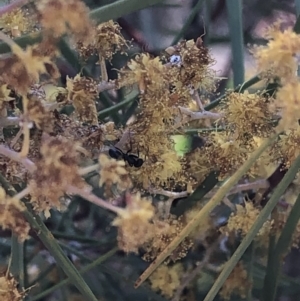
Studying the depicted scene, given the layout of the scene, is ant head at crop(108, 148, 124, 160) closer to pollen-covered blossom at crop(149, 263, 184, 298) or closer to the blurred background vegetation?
the blurred background vegetation

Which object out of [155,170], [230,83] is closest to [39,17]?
[155,170]

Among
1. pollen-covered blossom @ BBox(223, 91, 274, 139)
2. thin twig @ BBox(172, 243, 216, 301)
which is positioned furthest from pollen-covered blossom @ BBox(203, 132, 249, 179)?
thin twig @ BBox(172, 243, 216, 301)

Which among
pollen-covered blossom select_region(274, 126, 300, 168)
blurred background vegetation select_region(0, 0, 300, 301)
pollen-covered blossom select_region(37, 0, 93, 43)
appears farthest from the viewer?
blurred background vegetation select_region(0, 0, 300, 301)

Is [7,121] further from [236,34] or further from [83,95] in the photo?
[236,34]

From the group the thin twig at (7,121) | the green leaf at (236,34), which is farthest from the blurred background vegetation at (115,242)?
the thin twig at (7,121)

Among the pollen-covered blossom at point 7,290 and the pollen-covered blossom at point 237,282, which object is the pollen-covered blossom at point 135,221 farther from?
the pollen-covered blossom at point 237,282

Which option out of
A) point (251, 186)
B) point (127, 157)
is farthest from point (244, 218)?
point (127, 157)

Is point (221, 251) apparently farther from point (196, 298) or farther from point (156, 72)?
point (156, 72)
